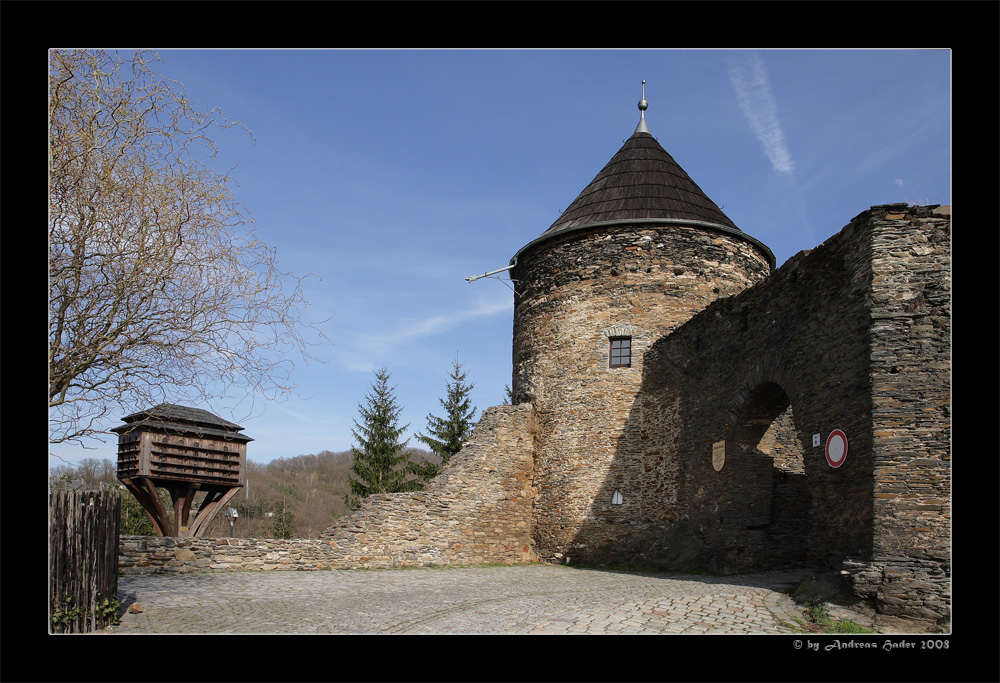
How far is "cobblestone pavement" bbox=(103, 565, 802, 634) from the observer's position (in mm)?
7031

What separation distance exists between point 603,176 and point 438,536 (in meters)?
9.38

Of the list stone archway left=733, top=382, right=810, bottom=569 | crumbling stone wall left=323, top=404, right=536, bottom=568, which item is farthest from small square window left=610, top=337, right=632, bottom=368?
stone archway left=733, top=382, right=810, bottom=569

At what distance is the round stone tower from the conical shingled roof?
0.04 metres

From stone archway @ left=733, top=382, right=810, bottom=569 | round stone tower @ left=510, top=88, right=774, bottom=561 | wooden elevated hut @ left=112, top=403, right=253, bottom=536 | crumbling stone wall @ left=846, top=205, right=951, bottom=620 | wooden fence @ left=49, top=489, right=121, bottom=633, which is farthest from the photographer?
wooden elevated hut @ left=112, top=403, right=253, bottom=536

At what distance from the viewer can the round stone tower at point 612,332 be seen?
50.5ft

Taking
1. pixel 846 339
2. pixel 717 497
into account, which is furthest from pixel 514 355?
pixel 846 339

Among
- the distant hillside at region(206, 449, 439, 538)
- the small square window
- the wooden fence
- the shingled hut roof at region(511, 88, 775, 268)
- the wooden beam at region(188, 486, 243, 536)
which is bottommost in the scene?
the distant hillside at region(206, 449, 439, 538)

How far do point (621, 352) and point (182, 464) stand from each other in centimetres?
1076

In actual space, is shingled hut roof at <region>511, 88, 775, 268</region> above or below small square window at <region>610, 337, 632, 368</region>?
above

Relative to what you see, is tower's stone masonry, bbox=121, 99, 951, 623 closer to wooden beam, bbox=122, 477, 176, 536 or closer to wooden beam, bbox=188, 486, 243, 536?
wooden beam, bbox=122, 477, 176, 536

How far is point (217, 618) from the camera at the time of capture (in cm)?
752

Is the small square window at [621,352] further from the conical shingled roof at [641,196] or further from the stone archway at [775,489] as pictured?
the stone archway at [775,489]

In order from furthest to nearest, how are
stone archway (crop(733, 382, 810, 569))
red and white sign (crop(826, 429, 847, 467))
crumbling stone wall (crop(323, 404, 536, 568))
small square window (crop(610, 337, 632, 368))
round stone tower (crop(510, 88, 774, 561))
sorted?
small square window (crop(610, 337, 632, 368))
round stone tower (crop(510, 88, 774, 561))
crumbling stone wall (crop(323, 404, 536, 568))
stone archway (crop(733, 382, 810, 569))
red and white sign (crop(826, 429, 847, 467))

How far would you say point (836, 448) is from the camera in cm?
912
